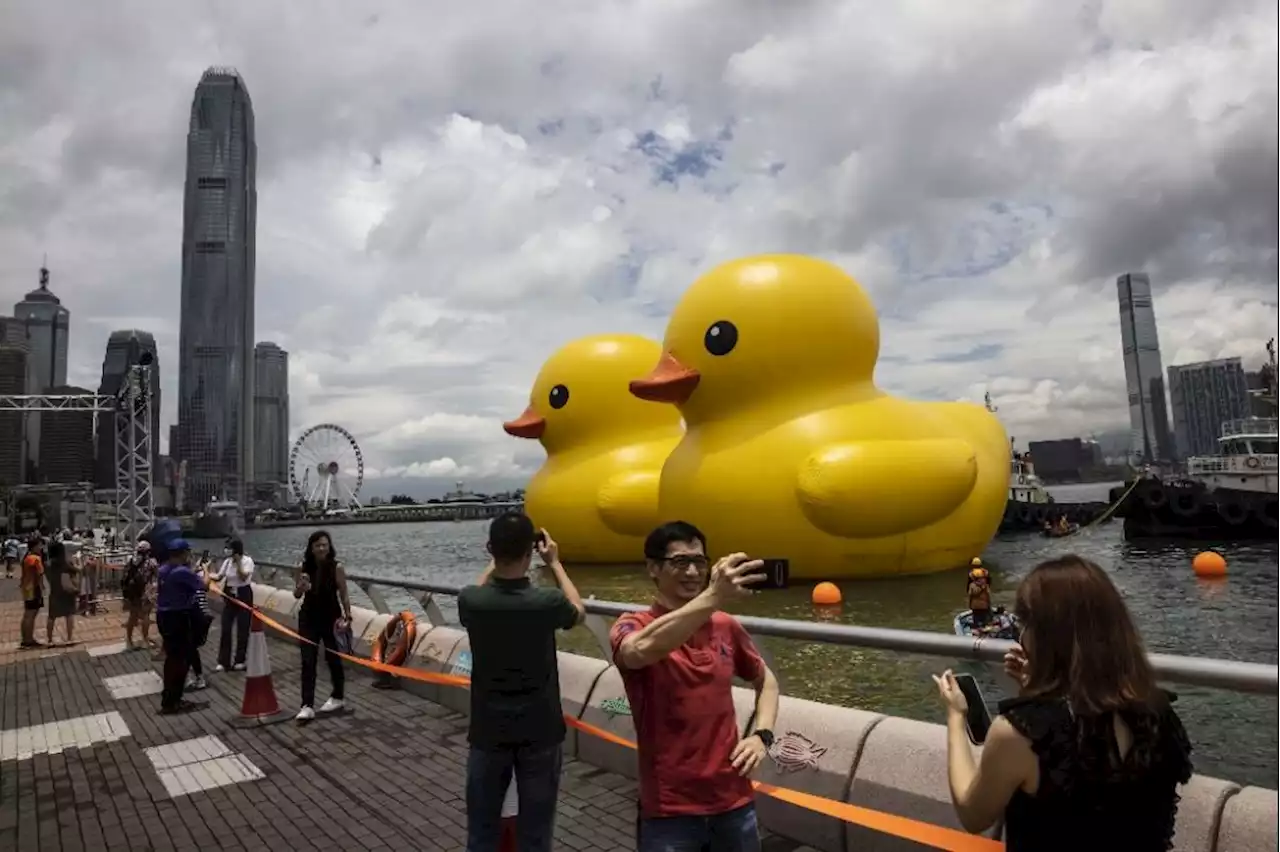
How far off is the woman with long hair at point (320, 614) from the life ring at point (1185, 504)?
31.9 meters

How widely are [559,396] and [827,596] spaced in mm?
9350

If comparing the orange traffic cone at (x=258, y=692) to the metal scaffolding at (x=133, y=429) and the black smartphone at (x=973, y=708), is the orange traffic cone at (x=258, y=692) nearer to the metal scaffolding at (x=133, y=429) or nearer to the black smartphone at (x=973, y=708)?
the black smartphone at (x=973, y=708)

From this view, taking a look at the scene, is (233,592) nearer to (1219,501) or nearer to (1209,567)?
(1209,567)

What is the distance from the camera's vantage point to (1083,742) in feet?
5.90

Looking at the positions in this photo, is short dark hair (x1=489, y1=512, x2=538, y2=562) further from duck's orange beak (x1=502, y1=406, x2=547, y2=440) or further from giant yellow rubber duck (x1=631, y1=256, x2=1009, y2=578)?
duck's orange beak (x1=502, y1=406, x2=547, y2=440)

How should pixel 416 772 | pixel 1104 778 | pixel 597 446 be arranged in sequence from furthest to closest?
1. pixel 597 446
2. pixel 416 772
3. pixel 1104 778

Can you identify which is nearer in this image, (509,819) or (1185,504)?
(509,819)

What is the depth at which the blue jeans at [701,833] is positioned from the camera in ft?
8.45

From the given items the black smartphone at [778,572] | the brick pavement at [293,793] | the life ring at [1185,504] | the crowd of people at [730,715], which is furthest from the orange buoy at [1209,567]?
the crowd of people at [730,715]

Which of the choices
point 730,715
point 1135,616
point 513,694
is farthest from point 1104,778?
point 1135,616

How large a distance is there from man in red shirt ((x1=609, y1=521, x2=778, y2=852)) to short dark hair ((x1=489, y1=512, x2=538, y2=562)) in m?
0.81

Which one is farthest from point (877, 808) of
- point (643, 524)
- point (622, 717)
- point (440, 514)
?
point (440, 514)

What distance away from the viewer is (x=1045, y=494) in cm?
4725

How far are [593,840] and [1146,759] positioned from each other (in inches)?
126
